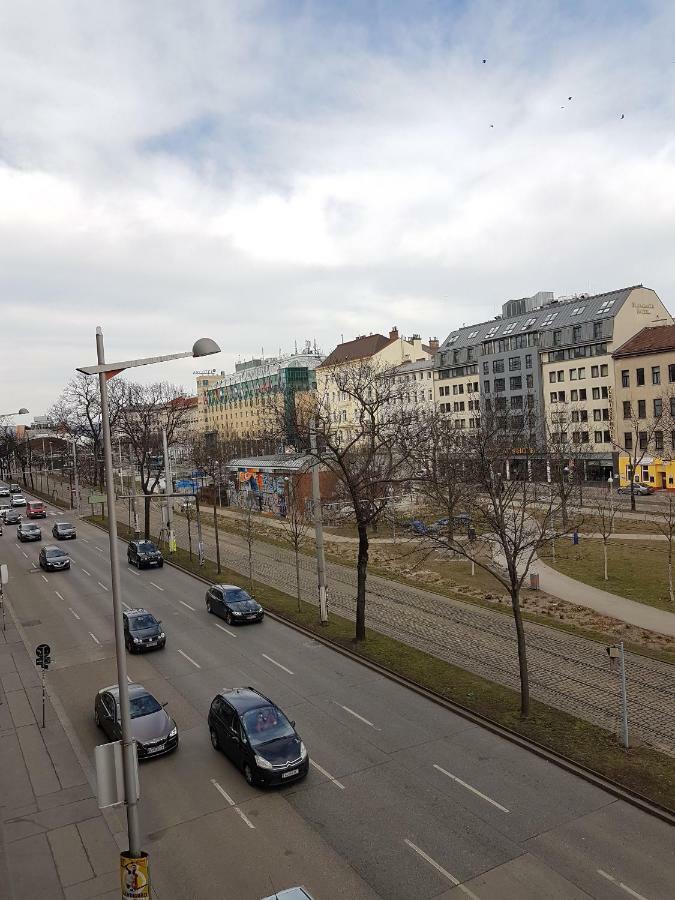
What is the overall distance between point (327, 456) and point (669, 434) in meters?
48.8

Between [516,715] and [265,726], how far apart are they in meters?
7.20

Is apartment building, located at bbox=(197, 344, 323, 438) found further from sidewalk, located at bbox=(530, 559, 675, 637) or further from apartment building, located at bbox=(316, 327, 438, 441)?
sidewalk, located at bbox=(530, 559, 675, 637)

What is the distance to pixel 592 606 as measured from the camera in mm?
30891

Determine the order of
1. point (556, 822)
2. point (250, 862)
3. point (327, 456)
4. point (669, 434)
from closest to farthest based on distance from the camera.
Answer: point (250, 862) → point (556, 822) → point (327, 456) → point (669, 434)

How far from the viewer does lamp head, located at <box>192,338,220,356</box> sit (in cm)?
1042

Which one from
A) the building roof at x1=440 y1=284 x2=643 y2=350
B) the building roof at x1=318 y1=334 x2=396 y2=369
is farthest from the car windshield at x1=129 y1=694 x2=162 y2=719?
the building roof at x1=318 y1=334 x2=396 y2=369

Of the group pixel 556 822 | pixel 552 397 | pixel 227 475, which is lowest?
pixel 556 822

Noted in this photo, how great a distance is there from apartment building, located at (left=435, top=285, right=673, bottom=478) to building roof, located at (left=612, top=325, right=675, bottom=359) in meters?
1.40

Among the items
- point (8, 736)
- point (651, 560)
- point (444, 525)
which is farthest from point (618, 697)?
point (444, 525)

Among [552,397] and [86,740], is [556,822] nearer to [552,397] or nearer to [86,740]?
[86,740]

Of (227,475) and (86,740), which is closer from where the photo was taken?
(86,740)

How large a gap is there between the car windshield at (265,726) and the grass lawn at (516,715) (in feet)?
19.7

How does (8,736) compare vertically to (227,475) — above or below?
below

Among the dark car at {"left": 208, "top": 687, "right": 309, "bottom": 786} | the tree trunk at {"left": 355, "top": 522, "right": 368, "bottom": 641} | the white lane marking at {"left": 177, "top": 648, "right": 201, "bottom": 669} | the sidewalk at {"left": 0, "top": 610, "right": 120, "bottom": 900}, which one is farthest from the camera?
the tree trunk at {"left": 355, "top": 522, "right": 368, "bottom": 641}
